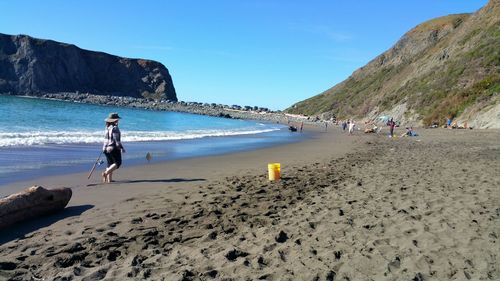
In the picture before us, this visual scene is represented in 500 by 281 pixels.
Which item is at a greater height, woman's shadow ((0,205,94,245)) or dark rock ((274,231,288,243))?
dark rock ((274,231,288,243))

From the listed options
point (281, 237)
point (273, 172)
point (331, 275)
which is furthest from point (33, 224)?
point (273, 172)

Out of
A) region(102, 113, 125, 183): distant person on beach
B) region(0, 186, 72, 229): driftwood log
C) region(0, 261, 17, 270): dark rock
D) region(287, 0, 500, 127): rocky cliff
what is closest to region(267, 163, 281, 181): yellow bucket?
region(102, 113, 125, 183): distant person on beach

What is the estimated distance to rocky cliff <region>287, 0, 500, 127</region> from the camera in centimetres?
3853

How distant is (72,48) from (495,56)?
368ft

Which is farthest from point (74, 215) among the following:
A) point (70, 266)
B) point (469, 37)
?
point (469, 37)

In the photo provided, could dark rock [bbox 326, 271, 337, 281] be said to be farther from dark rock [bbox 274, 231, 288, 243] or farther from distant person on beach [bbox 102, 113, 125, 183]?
distant person on beach [bbox 102, 113, 125, 183]

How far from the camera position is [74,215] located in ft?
21.9

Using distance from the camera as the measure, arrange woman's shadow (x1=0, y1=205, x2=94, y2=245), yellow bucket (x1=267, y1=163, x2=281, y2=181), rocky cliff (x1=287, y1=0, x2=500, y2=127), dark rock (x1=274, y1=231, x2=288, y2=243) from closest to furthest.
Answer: dark rock (x1=274, y1=231, x2=288, y2=243) → woman's shadow (x1=0, y1=205, x2=94, y2=245) → yellow bucket (x1=267, y1=163, x2=281, y2=181) → rocky cliff (x1=287, y1=0, x2=500, y2=127)

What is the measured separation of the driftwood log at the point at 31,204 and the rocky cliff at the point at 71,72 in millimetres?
111213

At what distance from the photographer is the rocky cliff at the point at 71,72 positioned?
10662 cm

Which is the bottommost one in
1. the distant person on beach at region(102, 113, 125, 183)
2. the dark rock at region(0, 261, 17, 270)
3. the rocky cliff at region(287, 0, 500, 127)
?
the dark rock at region(0, 261, 17, 270)

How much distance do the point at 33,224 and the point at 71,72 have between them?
419 ft

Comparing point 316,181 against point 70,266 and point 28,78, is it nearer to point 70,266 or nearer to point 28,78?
point 70,266

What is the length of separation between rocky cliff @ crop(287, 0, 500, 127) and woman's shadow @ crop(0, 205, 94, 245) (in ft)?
110
